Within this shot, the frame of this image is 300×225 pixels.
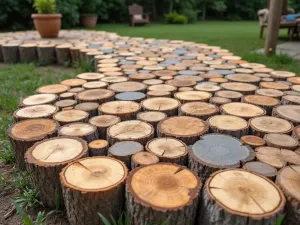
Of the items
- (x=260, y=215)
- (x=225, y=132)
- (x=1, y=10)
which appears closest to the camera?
(x=260, y=215)

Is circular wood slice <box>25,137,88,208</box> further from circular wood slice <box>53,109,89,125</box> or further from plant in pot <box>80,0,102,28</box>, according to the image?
plant in pot <box>80,0,102,28</box>

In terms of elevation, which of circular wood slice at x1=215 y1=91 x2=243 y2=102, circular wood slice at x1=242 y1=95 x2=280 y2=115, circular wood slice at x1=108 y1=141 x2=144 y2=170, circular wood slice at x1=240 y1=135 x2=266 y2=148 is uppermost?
circular wood slice at x1=215 y1=91 x2=243 y2=102

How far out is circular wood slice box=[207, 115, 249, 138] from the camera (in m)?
1.84

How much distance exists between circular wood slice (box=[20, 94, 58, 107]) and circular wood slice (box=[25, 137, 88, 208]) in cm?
75

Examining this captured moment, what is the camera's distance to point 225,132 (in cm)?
185

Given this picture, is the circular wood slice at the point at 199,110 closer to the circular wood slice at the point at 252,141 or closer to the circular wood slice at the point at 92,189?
the circular wood slice at the point at 252,141

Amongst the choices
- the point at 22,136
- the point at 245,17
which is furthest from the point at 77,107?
the point at 245,17

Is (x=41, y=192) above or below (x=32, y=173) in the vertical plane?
below

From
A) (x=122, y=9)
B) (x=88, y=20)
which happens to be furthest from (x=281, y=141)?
(x=122, y=9)

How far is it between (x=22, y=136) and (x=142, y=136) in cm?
80

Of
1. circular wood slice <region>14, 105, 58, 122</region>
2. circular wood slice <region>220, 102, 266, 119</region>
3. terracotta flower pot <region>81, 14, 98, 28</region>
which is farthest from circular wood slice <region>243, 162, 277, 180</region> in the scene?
terracotta flower pot <region>81, 14, 98, 28</region>

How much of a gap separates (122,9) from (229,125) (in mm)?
13487

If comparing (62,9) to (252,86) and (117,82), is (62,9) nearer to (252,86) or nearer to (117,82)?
(117,82)

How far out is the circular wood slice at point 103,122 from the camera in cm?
194
